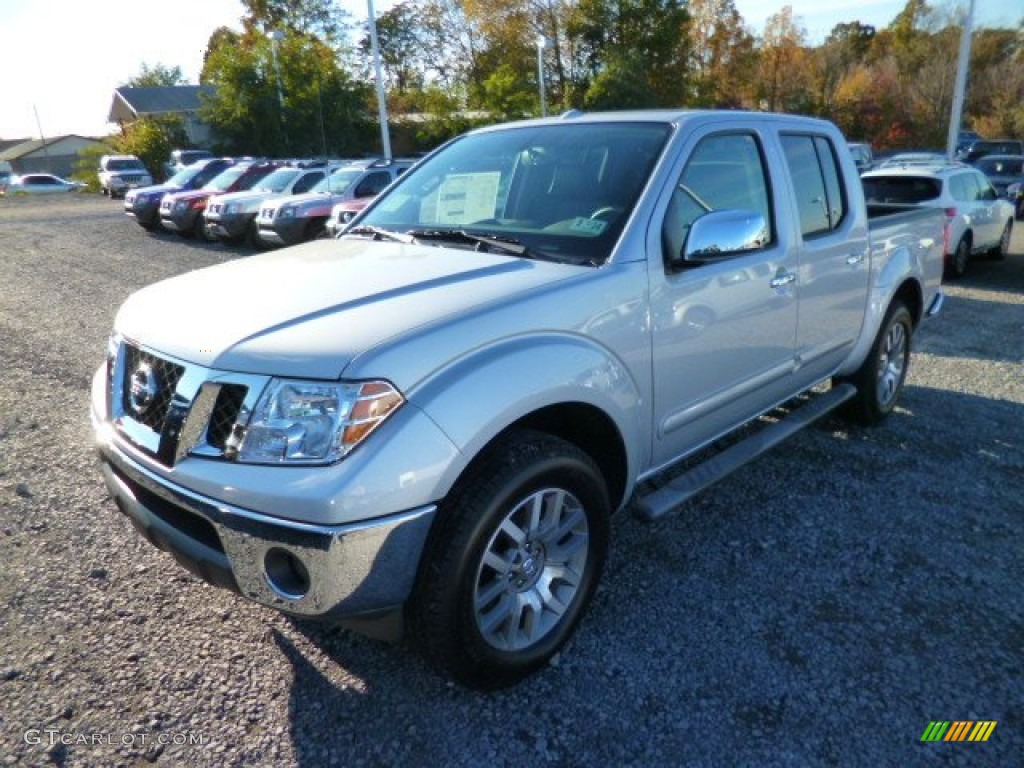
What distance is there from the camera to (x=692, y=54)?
1634 inches

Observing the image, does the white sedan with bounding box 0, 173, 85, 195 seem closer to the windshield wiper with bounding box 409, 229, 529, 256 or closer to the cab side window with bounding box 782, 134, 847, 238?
the windshield wiper with bounding box 409, 229, 529, 256

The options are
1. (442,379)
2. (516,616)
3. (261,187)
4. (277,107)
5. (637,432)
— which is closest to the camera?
(442,379)

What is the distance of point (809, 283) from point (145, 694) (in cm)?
341

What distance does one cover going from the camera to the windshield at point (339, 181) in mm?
13453

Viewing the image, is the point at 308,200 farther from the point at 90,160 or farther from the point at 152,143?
the point at 90,160

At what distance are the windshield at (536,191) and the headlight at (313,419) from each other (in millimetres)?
1063

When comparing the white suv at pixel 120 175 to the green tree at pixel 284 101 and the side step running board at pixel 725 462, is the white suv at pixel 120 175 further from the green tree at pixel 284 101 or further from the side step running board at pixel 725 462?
the side step running board at pixel 725 462

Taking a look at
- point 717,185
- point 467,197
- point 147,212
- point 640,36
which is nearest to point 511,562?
point 467,197

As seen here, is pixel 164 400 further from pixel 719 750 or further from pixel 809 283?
pixel 809 283

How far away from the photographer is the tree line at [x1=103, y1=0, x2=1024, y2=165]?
3275 centimetres

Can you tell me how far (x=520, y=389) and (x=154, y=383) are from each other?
1.19 metres

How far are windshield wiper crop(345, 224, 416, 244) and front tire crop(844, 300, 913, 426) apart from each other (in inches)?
119

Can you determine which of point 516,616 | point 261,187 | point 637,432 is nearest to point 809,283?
point 637,432

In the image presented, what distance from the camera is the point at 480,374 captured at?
2.14 m
